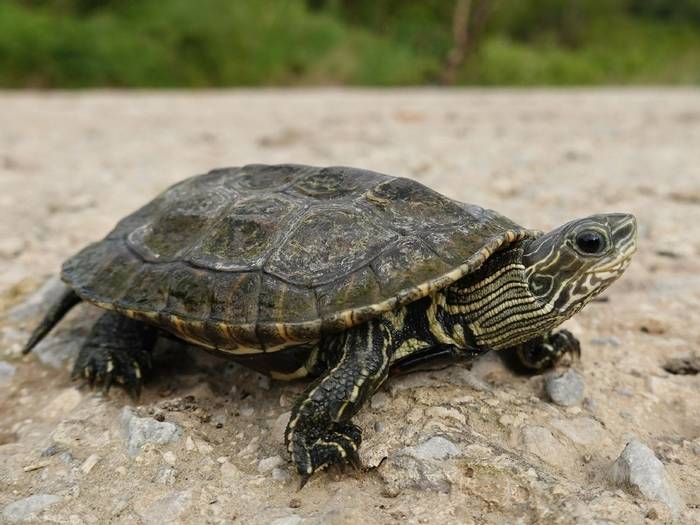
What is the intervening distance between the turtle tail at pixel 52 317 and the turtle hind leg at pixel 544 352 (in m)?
2.24

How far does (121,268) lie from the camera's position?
3.04 m

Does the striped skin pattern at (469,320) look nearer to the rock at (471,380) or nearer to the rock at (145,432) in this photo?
the rock at (471,380)

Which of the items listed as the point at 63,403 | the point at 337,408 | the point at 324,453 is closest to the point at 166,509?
the point at 324,453

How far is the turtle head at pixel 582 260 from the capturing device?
2445 millimetres

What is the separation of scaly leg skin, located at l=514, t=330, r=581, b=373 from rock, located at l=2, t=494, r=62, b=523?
6.52 ft

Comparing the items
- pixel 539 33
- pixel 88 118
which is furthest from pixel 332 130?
pixel 539 33

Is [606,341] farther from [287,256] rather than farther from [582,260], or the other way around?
[287,256]

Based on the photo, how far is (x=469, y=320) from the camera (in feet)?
8.68

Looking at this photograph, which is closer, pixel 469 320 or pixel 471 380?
pixel 469 320

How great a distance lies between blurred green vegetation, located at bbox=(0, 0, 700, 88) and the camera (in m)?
14.3

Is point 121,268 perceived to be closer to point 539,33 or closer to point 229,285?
point 229,285

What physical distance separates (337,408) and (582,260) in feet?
3.70

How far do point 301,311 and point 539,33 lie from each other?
110 feet

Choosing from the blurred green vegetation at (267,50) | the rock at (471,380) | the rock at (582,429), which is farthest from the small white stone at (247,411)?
the blurred green vegetation at (267,50)
